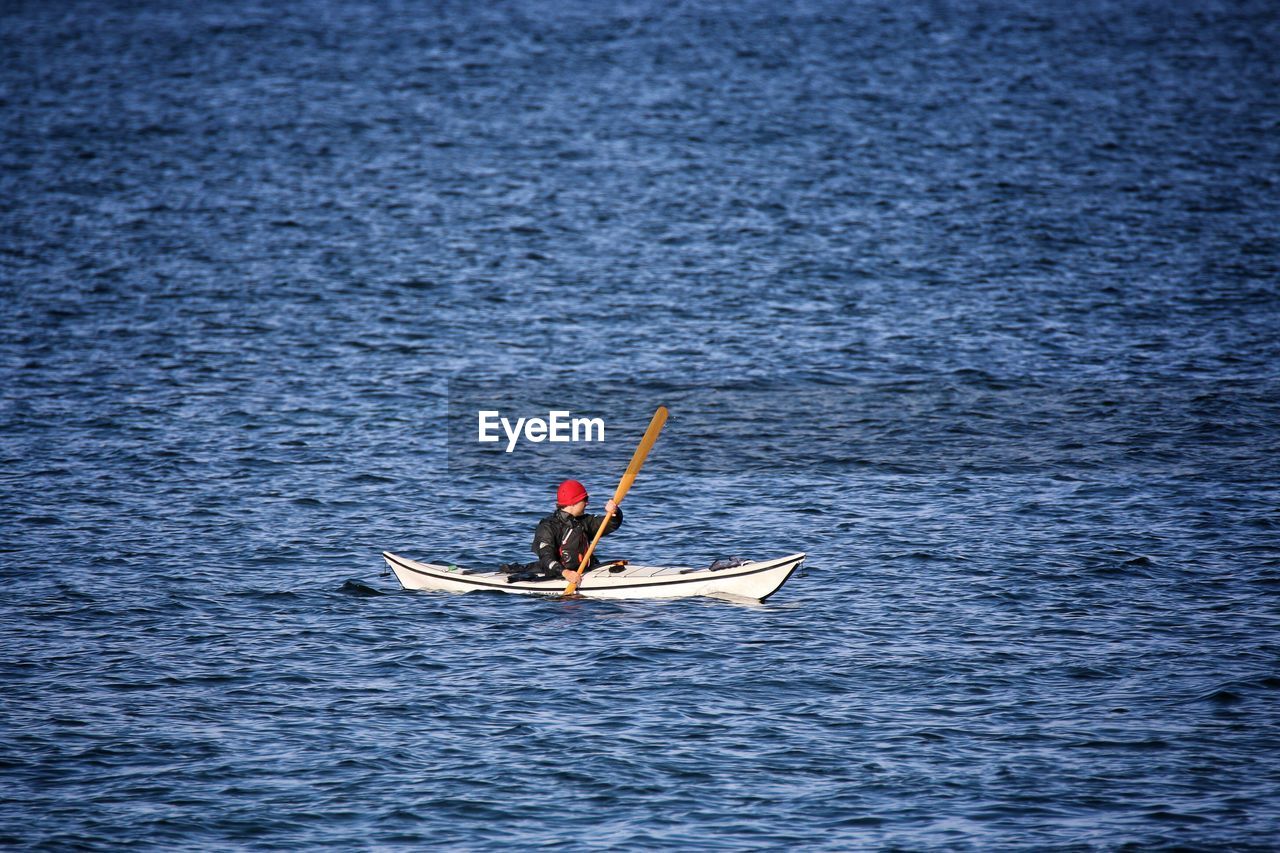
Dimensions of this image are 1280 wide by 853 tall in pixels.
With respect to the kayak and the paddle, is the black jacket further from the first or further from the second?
the kayak

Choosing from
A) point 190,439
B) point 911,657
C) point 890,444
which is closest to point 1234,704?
point 911,657

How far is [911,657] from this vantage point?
1678cm

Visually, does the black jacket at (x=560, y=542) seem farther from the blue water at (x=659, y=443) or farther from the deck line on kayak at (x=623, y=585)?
the blue water at (x=659, y=443)

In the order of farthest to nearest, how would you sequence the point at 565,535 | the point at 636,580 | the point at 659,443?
1. the point at 659,443
2. the point at 565,535
3. the point at 636,580

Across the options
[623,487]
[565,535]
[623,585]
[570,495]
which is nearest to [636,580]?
[623,585]

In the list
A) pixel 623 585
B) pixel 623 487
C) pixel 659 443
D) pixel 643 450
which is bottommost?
pixel 659 443

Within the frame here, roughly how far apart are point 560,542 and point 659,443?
29.5 ft

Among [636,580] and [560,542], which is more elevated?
[560,542]

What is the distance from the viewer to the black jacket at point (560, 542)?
18922 mm

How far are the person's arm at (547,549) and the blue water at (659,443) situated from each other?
0.52 metres

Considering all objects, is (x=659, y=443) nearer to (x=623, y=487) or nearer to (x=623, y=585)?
(x=623, y=487)

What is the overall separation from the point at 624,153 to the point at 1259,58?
30.5 m

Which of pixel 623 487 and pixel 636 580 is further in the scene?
pixel 623 487

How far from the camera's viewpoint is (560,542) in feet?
62.6
